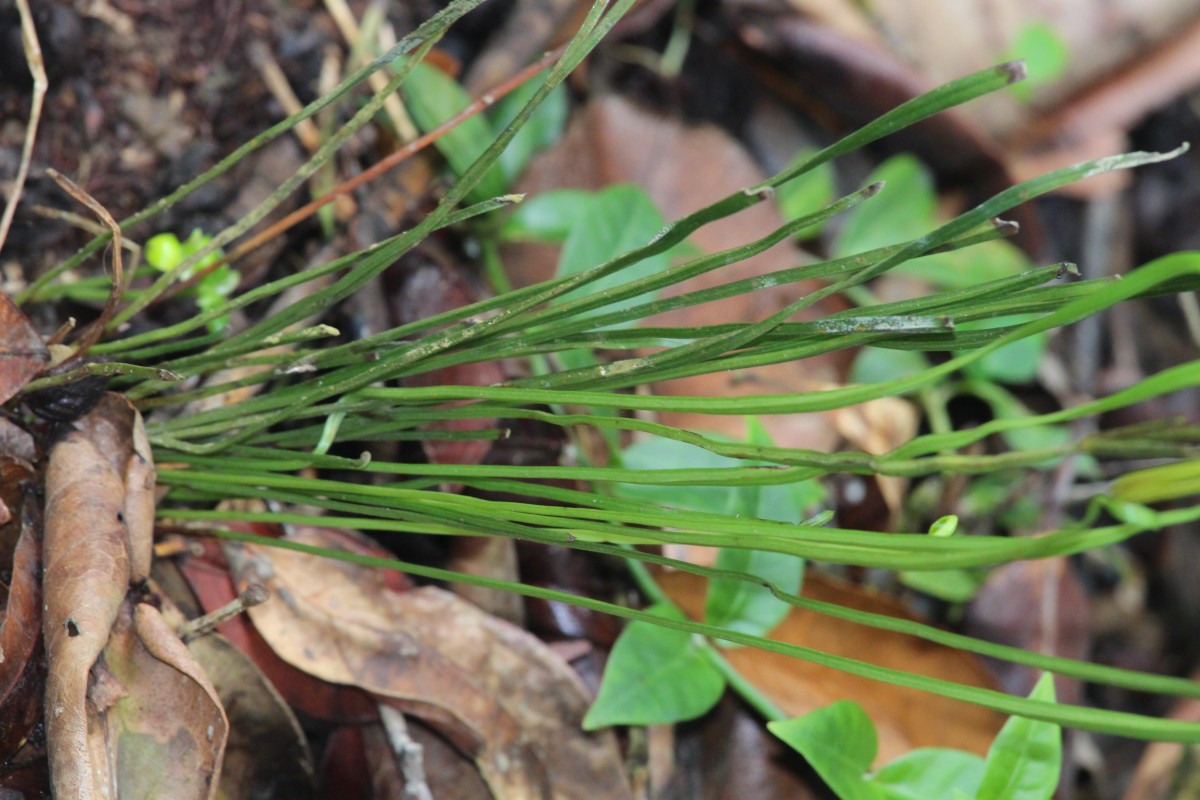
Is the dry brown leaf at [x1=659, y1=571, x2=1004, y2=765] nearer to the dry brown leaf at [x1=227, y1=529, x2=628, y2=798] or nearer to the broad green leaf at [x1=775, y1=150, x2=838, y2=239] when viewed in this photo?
the dry brown leaf at [x1=227, y1=529, x2=628, y2=798]

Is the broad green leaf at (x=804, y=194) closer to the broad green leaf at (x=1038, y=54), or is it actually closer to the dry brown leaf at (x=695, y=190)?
the dry brown leaf at (x=695, y=190)

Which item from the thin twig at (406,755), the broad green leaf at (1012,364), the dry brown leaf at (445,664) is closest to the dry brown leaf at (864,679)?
the dry brown leaf at (445,664)

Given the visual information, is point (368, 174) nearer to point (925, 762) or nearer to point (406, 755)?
point (406, 755)

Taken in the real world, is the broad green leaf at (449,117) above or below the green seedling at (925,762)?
above

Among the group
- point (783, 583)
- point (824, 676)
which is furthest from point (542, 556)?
point (824, 676)

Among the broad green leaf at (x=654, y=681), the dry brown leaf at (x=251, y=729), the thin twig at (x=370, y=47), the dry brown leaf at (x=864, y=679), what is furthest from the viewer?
the thin twig at (x=370, y=47)

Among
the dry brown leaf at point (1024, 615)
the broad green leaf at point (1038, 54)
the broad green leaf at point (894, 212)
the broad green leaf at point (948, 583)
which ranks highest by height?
the broad green leaf at point (1038, 54)

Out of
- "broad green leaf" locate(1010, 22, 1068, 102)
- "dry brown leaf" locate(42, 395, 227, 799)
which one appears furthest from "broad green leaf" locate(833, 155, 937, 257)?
"dry brown leaf" locate(42, 395, 227, 799)

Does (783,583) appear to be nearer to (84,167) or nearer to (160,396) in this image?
(160,396)

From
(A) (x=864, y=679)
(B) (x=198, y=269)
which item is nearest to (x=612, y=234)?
(B) (x=198, y=269)
